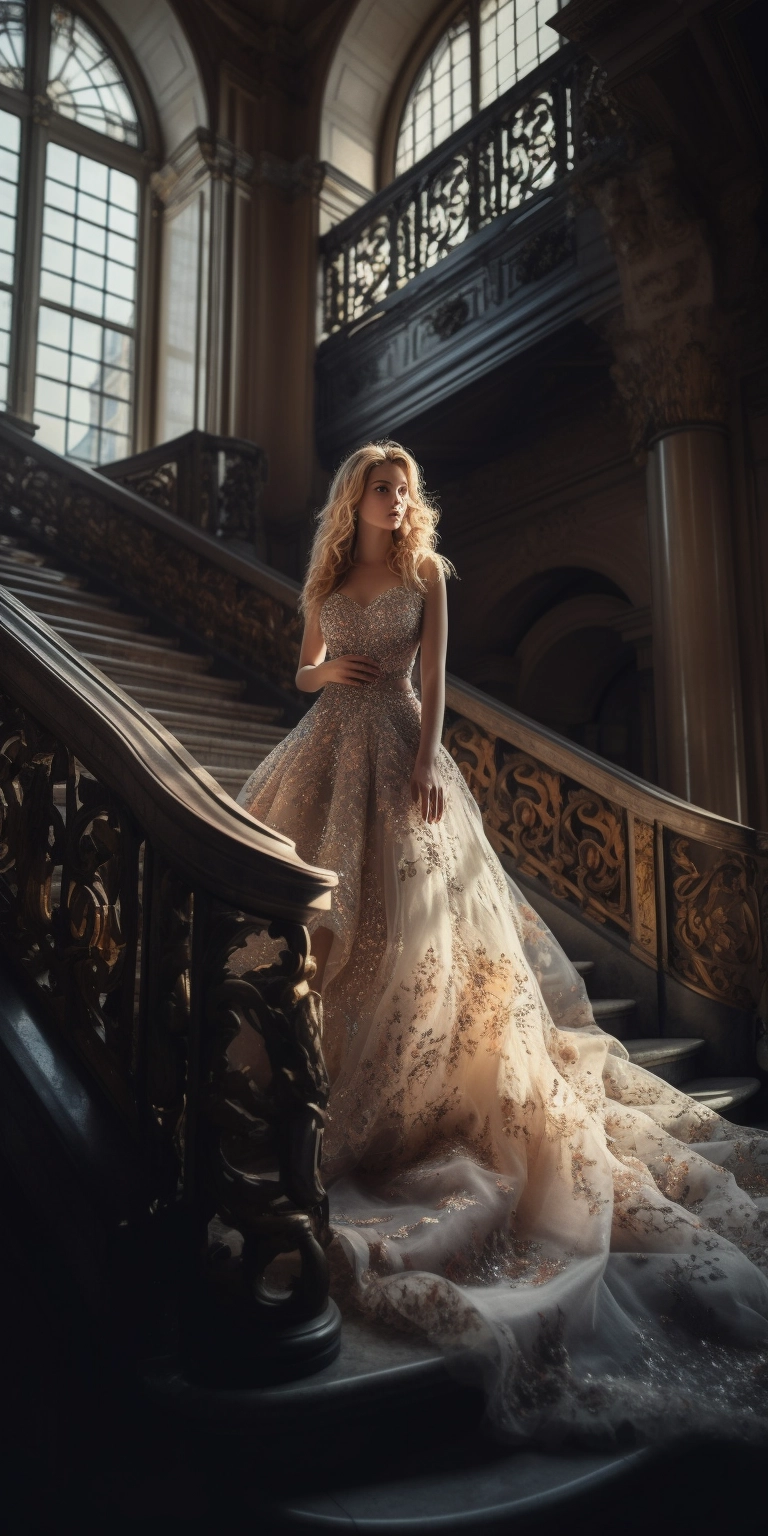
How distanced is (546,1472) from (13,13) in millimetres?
13000

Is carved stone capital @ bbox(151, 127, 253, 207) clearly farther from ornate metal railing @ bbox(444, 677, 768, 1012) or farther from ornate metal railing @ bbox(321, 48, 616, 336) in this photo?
ornate metal railing @ bbox(444, 677, 768, 1012)

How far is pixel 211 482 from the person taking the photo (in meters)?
8.41

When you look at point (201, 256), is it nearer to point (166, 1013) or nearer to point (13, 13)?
point (13, 13)

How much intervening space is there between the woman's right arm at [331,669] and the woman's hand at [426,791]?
310 mm

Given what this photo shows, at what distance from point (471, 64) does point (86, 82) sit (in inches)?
159

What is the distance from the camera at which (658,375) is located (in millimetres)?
6223

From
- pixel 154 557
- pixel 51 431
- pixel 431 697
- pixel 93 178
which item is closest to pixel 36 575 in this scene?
pixel 154 557

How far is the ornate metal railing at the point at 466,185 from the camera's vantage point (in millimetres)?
7367

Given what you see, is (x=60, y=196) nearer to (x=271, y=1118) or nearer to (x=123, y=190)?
(x=123, y=190)

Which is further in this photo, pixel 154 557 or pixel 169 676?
pixel 154 557

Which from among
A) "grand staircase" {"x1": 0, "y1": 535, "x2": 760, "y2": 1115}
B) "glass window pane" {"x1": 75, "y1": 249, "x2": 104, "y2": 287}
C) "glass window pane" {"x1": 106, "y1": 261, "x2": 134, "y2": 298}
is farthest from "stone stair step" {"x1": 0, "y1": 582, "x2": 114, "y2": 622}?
"glass window pane" {"x1": 106, "y1": 261, "x2": 134, "y2": 298}

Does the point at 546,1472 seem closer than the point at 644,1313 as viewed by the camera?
Yes

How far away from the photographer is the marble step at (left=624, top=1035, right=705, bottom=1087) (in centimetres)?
341

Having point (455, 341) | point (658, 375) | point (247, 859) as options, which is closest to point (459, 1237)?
point (247, 859)
